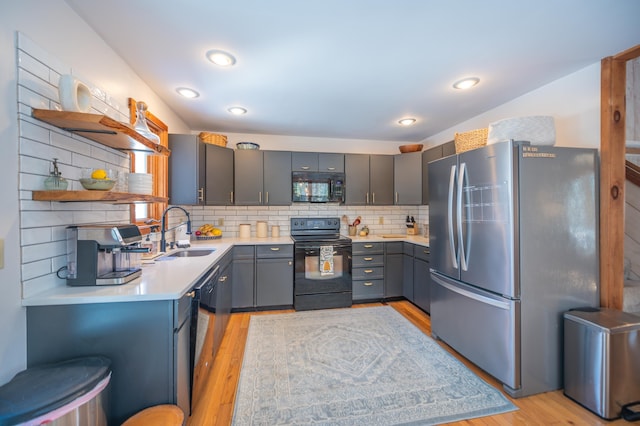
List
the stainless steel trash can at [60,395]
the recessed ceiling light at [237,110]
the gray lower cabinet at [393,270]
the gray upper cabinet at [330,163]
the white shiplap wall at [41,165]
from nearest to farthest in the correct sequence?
the stainless steel trash can at [60,395]
the white shiplap wall at [41,165]
the recessed ceiling light at [237,110]
the gray lower cabinet at [393,270]
the gray upper cabinet at [330,163]

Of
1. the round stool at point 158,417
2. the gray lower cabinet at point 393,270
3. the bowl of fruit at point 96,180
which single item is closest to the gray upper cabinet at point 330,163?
the gray lower cabinet at point 393,270

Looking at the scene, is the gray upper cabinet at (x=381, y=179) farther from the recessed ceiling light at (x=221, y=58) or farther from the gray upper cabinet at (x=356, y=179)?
the recessed ceiling light at (x=221, y=58)

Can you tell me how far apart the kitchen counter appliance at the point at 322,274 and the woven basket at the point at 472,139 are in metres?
1.72

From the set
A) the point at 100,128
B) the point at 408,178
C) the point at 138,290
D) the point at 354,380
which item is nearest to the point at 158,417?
the point at 138,290

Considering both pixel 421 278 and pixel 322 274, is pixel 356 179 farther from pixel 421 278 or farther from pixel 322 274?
pixel 421 278

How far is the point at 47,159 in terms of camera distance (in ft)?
4.26

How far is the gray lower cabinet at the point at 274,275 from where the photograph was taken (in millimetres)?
3281

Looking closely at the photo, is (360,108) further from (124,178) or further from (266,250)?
(124,178)

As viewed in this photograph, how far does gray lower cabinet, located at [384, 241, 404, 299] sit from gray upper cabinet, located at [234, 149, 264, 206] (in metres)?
1.93

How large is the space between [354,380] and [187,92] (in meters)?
2.87

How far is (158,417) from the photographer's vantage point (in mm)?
1225

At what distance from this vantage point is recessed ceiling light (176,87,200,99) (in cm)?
239

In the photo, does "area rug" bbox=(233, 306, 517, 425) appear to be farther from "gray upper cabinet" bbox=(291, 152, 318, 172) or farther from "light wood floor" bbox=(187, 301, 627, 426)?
"gray upper cabinet" bbox=(291, 152, 318, 172)

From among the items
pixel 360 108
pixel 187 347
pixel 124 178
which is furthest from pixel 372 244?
pixel 124 178
